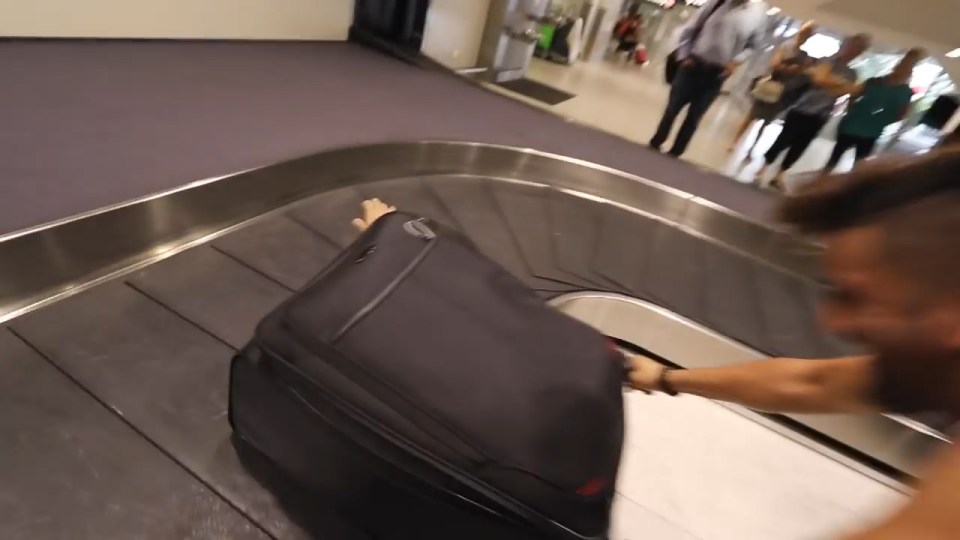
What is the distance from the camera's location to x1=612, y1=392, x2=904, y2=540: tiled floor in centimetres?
166

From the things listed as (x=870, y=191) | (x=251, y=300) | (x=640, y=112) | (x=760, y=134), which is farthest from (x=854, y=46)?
(x=870, y=191)

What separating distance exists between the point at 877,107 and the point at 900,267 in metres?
4.10

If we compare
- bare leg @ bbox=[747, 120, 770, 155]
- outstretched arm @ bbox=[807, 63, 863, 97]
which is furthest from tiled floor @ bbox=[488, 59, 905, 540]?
bare leg @ bbox=[747, 120, 770, 155]

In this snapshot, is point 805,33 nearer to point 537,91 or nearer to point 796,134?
point 796,134

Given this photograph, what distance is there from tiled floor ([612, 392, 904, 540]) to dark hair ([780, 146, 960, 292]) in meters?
1.18

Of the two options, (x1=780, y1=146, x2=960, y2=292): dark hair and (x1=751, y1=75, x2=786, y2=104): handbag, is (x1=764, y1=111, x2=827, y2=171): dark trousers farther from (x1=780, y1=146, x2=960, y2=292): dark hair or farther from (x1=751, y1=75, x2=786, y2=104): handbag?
(x1=780, y1=146, x2=960, y2=292): dark hair

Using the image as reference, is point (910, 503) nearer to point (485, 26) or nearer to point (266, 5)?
point (266, 5)

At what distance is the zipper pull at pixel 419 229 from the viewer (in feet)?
3.95

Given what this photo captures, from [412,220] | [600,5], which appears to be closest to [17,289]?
[412,220]

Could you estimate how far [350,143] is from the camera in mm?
2486

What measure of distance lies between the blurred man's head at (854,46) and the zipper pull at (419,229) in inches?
148

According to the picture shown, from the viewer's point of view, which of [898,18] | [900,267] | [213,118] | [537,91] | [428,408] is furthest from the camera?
[537,91]

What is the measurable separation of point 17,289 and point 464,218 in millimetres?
1359

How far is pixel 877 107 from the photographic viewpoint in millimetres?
3826
